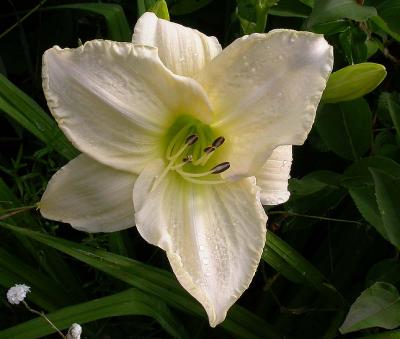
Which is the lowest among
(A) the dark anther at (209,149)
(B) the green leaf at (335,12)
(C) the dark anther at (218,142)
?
(A) the dark anther at (209,149)

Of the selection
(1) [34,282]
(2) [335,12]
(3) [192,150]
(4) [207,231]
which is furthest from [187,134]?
(1) [34,282]

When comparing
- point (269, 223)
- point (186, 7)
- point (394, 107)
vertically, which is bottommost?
point (269, 223)

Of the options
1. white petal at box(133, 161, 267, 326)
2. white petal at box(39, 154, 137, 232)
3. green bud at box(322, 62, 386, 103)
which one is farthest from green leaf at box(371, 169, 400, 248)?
white petal at box(39, 154, 137, 232)

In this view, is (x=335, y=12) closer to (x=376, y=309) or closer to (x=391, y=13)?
(x=391, y=13)

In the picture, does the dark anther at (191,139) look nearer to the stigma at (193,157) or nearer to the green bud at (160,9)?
the stigma at (193,157)

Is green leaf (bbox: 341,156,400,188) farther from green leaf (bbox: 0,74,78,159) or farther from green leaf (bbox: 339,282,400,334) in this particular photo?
green leaf (bbox: 0,74,78,159)

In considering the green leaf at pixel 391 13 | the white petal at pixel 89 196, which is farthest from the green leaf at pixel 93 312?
the green leaf at pixel 391 13

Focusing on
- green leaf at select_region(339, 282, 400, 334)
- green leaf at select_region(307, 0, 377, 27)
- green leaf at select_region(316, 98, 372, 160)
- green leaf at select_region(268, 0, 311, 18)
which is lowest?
green leaf at select_region(339, 282, 400, 334)
